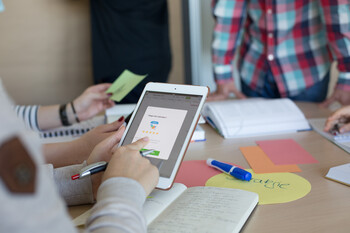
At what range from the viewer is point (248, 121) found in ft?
3.80

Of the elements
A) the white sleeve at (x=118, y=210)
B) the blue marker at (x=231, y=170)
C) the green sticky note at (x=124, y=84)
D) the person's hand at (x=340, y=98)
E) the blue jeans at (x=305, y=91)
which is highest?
the white sleeve at (x=118, y=210)

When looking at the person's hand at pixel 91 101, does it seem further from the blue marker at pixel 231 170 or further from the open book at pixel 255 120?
the blue marker at pixel 231 170

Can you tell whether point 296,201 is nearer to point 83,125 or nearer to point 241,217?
point 241,217

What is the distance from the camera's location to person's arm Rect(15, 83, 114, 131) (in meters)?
1.26

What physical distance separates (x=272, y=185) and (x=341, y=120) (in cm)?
45

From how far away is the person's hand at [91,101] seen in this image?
1304 millimetres

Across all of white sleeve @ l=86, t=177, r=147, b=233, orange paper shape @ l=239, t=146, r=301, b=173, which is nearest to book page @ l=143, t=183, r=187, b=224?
white sleeve @ l=86, t=177, r=147, b=233

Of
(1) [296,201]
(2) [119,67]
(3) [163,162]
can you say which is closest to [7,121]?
(3) [163,162]

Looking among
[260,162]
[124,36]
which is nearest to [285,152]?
[260,162]

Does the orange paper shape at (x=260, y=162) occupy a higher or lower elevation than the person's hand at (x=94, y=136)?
lower

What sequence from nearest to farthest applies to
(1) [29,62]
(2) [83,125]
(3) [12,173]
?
(3) [12,173] < (2) [83,125] < (1) [29,62]

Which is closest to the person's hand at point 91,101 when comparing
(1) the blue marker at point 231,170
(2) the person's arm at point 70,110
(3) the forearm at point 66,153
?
(2) the person's arm at point 70,110

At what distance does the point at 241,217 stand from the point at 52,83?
6.32ft

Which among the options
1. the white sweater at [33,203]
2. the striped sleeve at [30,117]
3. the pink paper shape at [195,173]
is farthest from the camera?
the striped sleeve at [30,117]
